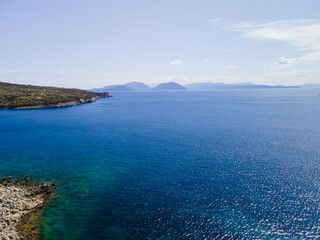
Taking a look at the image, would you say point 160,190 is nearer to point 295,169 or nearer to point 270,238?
point 270,238

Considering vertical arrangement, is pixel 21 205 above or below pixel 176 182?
above

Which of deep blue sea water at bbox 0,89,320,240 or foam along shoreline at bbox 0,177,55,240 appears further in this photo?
deep blue sea water at bbox 0,89,320,240

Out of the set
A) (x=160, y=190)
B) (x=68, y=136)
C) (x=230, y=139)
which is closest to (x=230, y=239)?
(x=160, y=190)

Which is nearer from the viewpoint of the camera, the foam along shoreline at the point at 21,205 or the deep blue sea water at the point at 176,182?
the foam along shoreline at the point at 21,205

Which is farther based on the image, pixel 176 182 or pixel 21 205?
pixel 176 182
